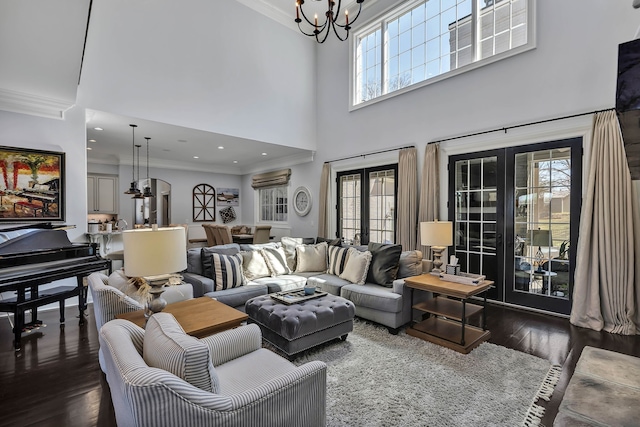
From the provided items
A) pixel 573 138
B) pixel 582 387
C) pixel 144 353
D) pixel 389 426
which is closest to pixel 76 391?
pixel 144 353

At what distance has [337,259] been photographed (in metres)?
4.48

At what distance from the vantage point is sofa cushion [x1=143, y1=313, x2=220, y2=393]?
4.03 ft

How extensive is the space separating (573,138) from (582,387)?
2.96 meters

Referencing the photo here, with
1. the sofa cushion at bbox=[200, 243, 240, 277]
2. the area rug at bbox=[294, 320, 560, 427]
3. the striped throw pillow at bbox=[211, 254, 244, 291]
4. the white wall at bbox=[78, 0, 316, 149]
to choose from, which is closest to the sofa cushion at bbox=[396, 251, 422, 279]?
the area rug at bbox=[294, 320, 560, 427]

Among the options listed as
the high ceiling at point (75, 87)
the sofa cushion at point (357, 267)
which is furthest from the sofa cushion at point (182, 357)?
the sofa cushion at point (357, 267)

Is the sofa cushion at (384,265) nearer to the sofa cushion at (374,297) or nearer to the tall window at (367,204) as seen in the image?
the sofa cushion at (374,297)

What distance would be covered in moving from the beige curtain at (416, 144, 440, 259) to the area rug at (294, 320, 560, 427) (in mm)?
2338

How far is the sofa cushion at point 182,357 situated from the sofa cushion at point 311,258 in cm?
325

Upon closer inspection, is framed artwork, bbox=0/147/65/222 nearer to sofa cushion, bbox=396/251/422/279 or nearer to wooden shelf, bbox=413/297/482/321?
sofa cushion, bbox=396/251/422/279

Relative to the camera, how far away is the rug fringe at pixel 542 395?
1.97 m

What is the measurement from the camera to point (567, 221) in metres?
3.87

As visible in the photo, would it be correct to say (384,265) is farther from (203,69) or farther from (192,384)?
(203,69)

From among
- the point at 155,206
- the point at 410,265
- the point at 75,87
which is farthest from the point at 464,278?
the point at 155,206

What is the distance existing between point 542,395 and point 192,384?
2.42m
